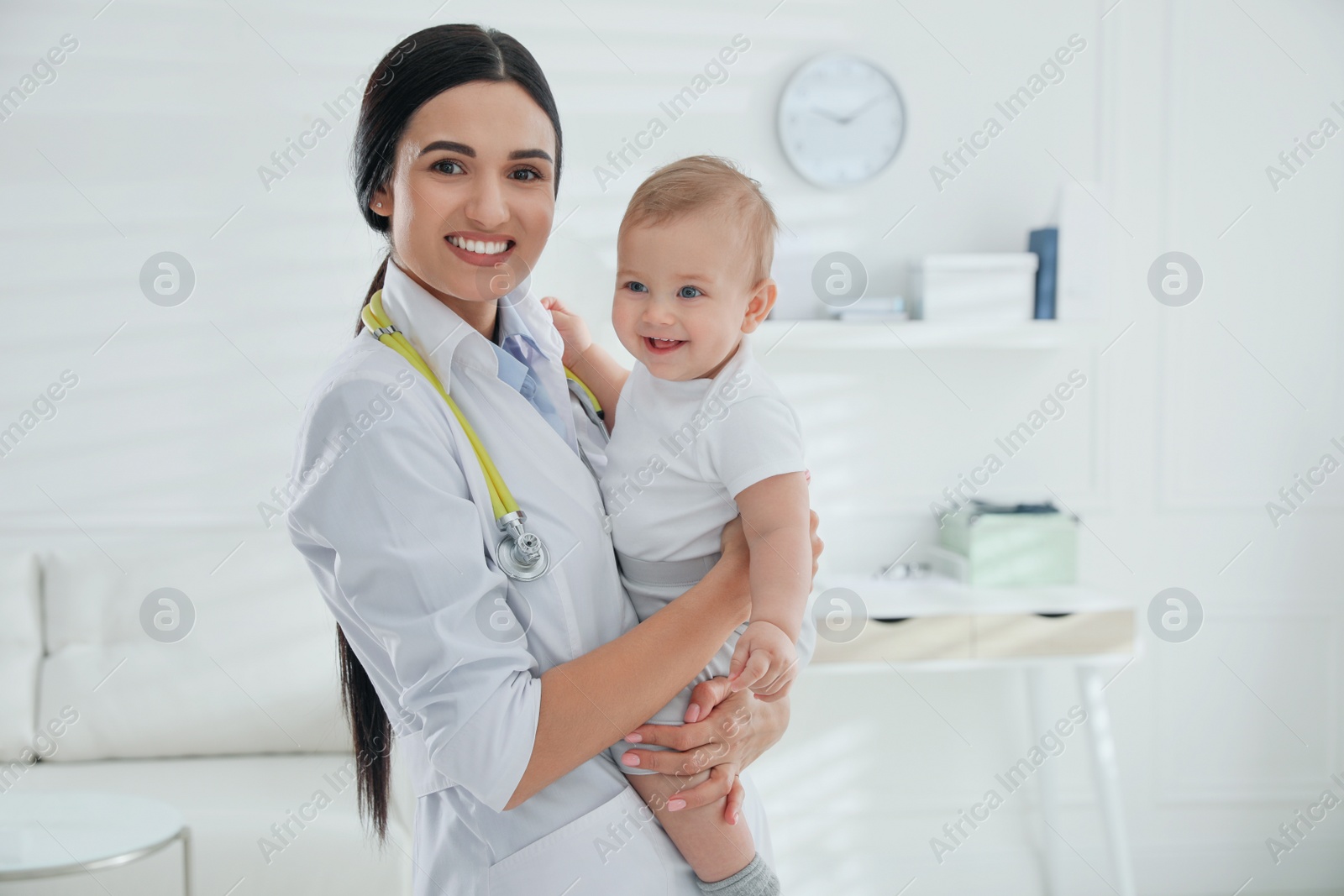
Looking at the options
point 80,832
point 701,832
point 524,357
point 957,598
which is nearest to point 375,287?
point 524,357

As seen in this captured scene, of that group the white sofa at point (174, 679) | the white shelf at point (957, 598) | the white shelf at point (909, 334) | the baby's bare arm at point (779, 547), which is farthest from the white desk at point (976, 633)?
the baby's bare arm at point (779, 547)

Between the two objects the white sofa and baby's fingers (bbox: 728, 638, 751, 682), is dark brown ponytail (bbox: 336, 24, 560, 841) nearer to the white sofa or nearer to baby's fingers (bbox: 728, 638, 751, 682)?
baby's fingers (bbox: 728, 638, 751, 682)

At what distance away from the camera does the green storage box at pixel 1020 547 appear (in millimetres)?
2885

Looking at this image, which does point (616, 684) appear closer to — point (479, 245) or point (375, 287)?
point (479, 245)

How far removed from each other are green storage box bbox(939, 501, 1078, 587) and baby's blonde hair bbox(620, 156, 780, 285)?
6.22 feet

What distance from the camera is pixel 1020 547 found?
114 inches

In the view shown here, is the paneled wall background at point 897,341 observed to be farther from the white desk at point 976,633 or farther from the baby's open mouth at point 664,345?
the baby's open mouth at point 664,345

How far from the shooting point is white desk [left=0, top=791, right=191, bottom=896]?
1962mm

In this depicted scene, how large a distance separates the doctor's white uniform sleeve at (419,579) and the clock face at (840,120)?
7.89ft

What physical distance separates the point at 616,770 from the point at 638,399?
454mm

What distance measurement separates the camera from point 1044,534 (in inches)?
115

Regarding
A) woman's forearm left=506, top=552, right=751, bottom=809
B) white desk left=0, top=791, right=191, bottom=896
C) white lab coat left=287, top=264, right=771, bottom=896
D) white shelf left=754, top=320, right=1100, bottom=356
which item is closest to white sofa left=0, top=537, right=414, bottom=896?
white desk left=0, top=791, right=191, bottom=896

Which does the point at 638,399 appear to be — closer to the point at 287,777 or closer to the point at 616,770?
the point at 616,770

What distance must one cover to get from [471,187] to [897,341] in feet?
6.71
